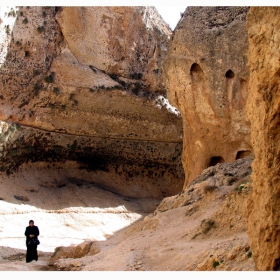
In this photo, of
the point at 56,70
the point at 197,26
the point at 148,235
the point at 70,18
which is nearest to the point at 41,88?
the point at 56,70

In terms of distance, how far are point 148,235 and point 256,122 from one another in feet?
19.8

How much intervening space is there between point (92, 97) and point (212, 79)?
22.8 feet

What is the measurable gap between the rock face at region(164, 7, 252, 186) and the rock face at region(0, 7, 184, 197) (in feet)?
16.2

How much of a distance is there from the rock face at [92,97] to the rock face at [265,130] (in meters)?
15.8

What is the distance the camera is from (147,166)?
A: 81.4 feet

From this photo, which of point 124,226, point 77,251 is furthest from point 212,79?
point 77,251

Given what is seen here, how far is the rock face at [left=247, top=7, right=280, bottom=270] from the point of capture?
531cm

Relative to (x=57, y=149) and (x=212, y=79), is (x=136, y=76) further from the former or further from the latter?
(x=212, y=79)

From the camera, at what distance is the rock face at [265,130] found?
531 cm

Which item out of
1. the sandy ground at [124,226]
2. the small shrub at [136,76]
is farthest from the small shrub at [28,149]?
the small shrub at [136,76]

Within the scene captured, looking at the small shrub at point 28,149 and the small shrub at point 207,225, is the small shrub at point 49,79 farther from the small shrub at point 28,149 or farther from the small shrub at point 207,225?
the small shrub at point 207,225

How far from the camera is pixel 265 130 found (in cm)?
550

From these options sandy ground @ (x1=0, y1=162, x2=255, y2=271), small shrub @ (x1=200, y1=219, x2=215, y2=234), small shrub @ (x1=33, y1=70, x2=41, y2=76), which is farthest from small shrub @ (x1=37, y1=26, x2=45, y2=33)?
small shrub @ (x1=200, y1=219, x2=215, y2=234)

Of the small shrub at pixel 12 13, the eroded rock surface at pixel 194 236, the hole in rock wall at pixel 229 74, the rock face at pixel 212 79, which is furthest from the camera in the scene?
the small shrub at pixel 12 13
